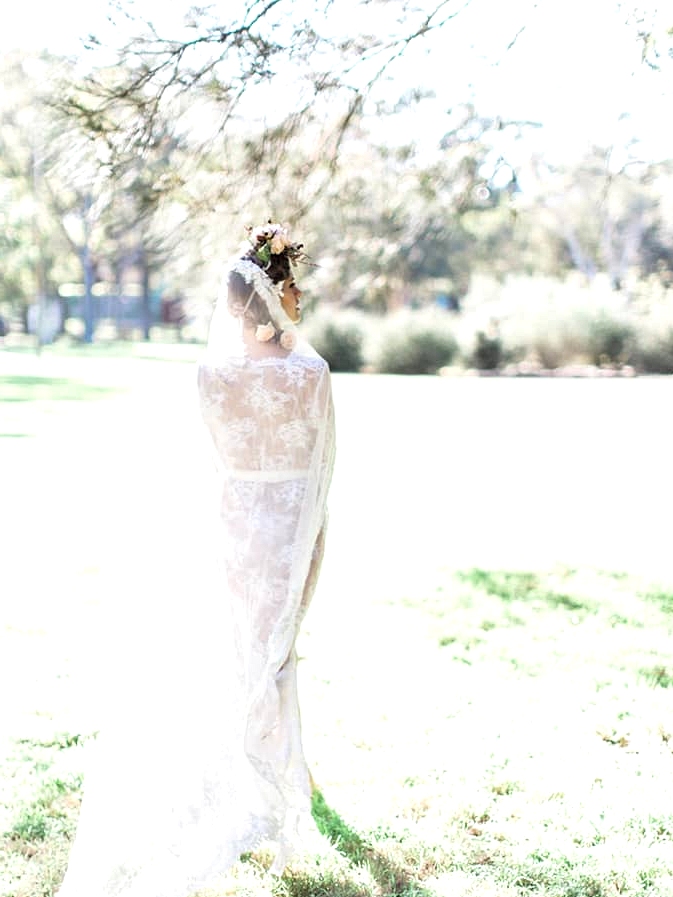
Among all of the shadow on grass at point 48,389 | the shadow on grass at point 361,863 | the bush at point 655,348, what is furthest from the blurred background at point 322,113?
the bush at point 655,348

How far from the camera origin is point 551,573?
8398mm

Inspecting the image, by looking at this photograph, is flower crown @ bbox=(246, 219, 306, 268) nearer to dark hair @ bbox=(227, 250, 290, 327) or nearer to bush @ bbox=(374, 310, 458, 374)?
dark hair @ bbox=(227, 250, 290, 327)

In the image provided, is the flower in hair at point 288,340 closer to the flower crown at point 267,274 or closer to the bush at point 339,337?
the flower crown at point 267,274

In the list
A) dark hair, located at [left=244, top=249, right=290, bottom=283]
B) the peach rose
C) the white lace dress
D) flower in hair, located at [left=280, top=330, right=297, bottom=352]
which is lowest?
the white lace dress

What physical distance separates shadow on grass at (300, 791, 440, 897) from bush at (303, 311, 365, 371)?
1059 inches

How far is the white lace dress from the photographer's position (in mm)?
3285

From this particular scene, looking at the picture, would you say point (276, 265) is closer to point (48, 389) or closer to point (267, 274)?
point (267, 274)

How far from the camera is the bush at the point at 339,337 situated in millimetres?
30906

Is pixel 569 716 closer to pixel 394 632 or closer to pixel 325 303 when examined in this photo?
pixel 394 632

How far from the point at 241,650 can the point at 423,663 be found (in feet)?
8.47

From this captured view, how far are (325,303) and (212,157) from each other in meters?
27.4

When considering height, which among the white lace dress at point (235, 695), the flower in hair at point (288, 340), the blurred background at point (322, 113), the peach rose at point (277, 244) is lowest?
the white lace dress at point (235, 695)

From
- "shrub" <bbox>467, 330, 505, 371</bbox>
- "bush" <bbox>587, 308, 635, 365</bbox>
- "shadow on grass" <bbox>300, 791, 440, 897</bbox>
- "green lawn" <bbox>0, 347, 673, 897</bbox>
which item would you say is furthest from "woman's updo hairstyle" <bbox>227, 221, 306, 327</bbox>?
"bush" <bbox>587, 308, 635, 365</bbox>

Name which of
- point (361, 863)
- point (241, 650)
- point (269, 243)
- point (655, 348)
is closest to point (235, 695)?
point (241, 650)
